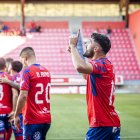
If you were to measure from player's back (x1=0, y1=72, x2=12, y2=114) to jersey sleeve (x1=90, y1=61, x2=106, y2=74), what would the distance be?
2317 millimetres

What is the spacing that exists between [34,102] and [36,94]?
106 millimetres

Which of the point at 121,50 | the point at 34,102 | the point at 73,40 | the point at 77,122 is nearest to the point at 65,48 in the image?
the point at 121,50

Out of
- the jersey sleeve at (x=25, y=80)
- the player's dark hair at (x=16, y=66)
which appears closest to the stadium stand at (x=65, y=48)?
the player's dark hair at (x=16, y=66)

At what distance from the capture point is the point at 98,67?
4371mm

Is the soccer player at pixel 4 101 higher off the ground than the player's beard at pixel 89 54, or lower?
lower

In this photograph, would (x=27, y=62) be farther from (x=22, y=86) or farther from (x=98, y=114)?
(x=98, y=114)

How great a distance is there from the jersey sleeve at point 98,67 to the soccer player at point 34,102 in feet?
3.76

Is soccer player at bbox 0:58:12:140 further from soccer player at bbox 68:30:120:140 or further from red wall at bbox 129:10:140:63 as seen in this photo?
red wall at bbox 129:10:140:63

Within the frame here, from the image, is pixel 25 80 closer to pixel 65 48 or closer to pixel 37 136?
pixel 37 136

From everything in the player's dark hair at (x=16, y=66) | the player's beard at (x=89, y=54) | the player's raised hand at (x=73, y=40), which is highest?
the player's raised hand at (x=73, y=40)

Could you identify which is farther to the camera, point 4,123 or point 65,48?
point 65,48

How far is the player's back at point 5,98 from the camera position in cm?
635

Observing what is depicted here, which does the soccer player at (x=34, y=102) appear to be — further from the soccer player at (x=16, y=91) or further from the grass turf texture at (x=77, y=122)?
the grass turf texture at (x=77, y=122)

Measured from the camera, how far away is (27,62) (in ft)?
18.0
